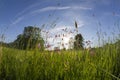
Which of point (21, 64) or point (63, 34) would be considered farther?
point (63, 34)

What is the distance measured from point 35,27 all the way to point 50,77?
1.69 metres

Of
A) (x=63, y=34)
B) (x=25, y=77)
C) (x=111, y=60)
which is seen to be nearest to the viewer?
(x=25, y=77)

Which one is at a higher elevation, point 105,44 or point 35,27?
point 35,27

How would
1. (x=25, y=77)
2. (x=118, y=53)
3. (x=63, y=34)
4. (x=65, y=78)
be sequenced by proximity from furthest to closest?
(x=63, y=34), (x=118, y=53), (x=25, y=77), (x=65, y=78)

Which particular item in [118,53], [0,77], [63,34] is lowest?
[0,77]

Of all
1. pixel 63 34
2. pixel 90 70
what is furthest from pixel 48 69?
pixel 63 34

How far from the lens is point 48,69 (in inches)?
122

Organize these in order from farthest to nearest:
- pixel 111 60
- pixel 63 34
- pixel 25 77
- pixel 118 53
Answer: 1. pixel 63 34
2. pixel 118 53
3. pixel 111 60
4. pixel 25 77

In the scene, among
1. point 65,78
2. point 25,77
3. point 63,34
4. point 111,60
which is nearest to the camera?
point 65,78

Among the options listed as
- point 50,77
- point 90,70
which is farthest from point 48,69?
point 90,70

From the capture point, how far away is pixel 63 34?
4359 mm

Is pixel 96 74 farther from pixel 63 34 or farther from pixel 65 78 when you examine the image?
pixel 63 34

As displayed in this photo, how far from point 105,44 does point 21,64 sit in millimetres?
1857

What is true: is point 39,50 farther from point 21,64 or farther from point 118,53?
point 118,53
